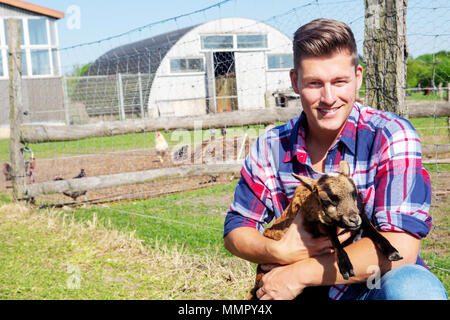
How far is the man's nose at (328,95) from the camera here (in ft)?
7.18

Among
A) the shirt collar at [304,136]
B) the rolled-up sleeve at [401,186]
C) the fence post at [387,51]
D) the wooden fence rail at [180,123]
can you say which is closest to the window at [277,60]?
the wooden fence rail at [180,123]

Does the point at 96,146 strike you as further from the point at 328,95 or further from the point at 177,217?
the point at 328,95

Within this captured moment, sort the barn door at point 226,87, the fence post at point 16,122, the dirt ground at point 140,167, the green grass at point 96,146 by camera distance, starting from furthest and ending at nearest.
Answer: the green grass at point 96,146 < the dirt ground at point 140,167 < the fence post at point 16,122 < the barn door at point 226,87

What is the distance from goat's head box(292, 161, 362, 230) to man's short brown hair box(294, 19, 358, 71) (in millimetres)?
544

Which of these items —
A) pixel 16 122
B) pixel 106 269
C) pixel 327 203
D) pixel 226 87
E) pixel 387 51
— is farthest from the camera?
pixel 226 87

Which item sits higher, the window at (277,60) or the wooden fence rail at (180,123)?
the window at (277,60)

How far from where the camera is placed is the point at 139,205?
304 inches

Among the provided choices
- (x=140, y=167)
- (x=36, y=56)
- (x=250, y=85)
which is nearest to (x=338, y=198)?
(x=140, y=167)

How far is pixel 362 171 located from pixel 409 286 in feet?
1.91

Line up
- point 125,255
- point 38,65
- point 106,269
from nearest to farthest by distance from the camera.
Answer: point 106,269, point 125,255, point 38,65

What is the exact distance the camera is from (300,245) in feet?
7.11

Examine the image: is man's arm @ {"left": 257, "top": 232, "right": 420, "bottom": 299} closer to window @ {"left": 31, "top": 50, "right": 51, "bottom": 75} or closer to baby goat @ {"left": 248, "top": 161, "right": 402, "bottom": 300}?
baby goat @ {"left": 248, "top": 161, "right": 402, "bottom": 300}

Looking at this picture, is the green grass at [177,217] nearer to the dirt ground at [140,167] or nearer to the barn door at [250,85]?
the dirt ground at [140,167]
